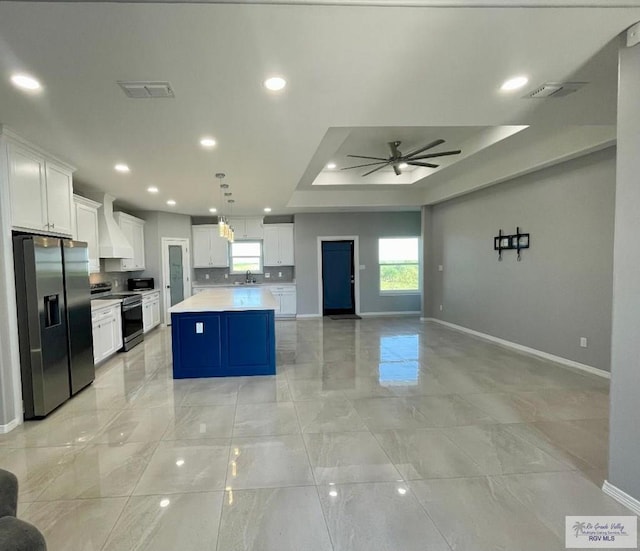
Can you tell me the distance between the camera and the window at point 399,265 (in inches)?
347

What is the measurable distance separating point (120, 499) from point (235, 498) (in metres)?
0.67

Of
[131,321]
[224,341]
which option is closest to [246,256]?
[131,321]

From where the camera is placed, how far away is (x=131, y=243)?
691 centimetres

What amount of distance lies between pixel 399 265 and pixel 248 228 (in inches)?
151

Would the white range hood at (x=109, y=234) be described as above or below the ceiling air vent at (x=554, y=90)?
below

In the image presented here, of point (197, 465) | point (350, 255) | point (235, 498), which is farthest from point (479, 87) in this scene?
point (350, 255)

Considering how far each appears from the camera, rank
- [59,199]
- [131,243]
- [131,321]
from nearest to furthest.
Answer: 1. [59,199]
2. [131,321]
3. [131,243]

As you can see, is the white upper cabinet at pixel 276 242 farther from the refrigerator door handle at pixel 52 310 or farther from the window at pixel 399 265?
the refrigerator door handle at pixel 52 310

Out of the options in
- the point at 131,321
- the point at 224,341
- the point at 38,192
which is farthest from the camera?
the point at 131,321

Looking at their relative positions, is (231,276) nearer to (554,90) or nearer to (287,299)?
(287,299)

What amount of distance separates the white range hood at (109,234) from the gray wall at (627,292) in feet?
20.4

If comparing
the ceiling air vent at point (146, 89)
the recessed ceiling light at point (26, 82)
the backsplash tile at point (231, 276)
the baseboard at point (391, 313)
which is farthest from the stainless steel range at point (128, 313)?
the baseboard at point (391, 313)

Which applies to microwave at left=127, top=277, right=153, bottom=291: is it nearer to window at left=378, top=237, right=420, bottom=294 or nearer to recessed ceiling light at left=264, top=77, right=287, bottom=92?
window at left=378, top=237, right=420, bottom=294

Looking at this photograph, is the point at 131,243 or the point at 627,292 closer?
the point at 627,292
